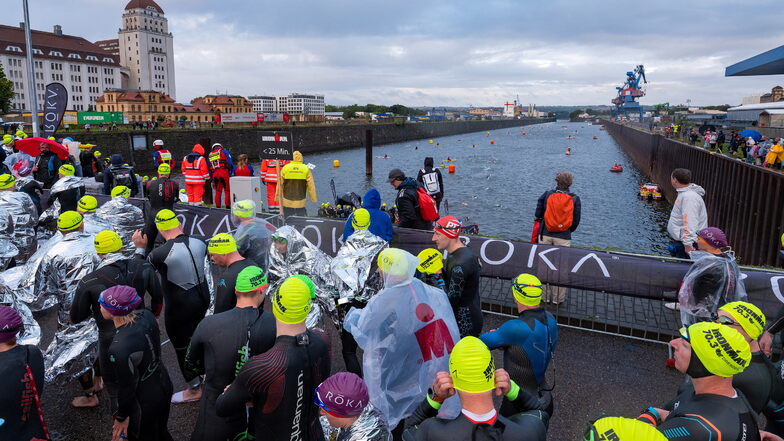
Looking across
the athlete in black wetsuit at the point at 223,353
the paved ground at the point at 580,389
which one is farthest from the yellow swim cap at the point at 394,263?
the paved ground at the point at 580,389

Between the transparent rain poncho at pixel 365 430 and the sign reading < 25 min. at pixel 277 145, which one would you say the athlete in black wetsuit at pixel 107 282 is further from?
the sign reading < 25 min. at pixel 277 145

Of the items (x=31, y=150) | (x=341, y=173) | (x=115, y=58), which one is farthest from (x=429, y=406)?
(x=115, y=58)

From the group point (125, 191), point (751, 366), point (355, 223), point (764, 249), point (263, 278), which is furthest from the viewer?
point (764, 249)

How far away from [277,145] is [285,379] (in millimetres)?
6639

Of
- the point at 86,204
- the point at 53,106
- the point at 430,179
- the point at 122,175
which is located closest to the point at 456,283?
the point at 86,204

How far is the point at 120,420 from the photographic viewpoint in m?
3.82

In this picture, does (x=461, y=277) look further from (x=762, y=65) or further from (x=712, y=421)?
(x=762, y=65)

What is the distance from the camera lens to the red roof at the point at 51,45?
363 feet

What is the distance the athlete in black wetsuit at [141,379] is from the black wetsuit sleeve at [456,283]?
2.54 m

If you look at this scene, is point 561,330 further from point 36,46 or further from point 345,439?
Result: point 36,46

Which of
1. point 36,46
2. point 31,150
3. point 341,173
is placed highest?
point 36,46

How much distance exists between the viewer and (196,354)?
3.56 meters

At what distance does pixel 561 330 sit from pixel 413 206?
115 inches

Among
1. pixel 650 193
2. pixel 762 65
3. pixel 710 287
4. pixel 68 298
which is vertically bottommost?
pixel 650 193
